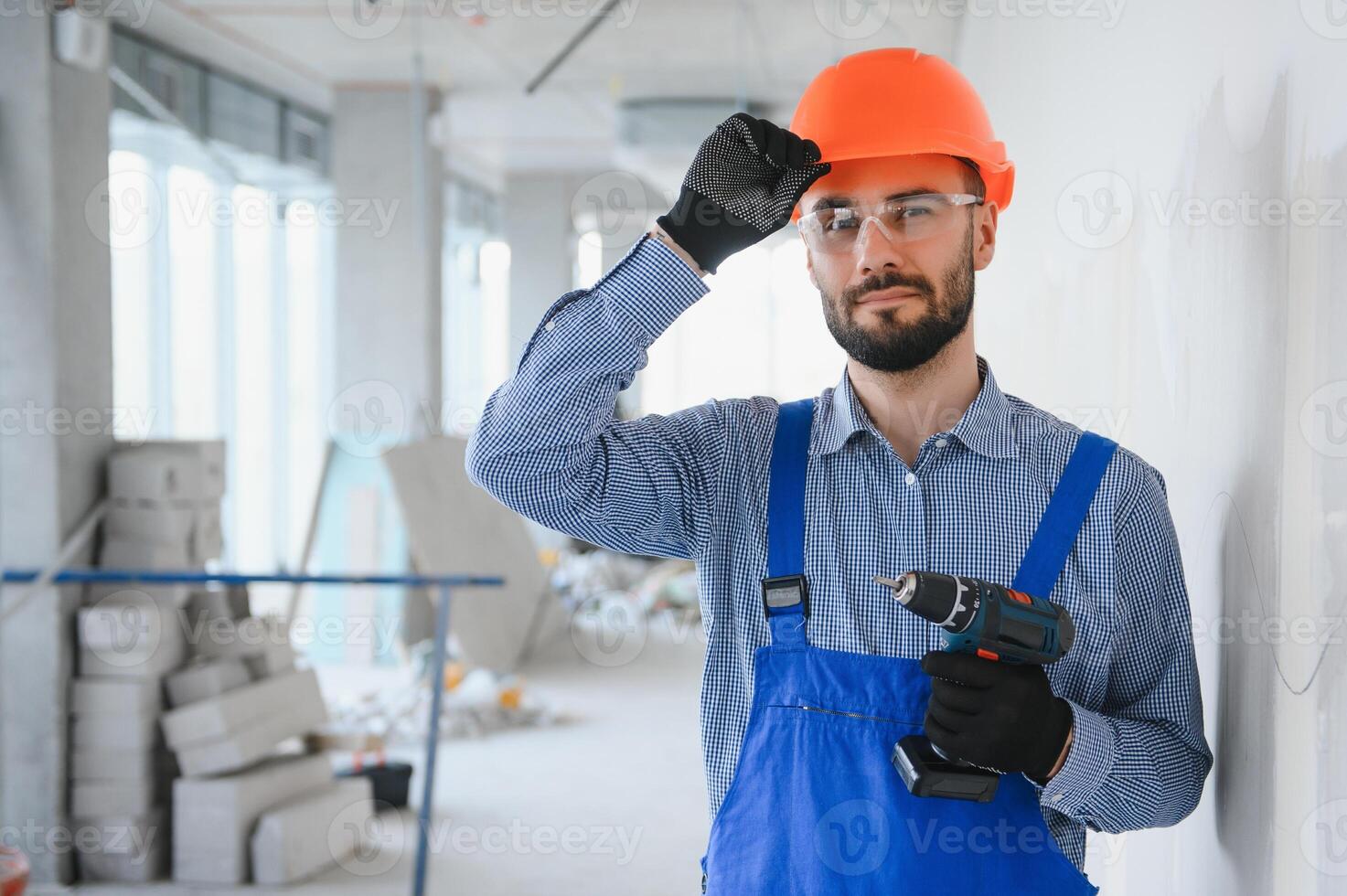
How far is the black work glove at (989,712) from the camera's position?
1.19 metres

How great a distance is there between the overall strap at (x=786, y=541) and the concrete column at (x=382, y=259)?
7043 millimetres

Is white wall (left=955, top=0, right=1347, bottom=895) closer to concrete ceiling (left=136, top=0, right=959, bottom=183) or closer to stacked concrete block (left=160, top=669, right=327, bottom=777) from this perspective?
stacked concrete block (left=160, top=669, right=327, bottom=777)

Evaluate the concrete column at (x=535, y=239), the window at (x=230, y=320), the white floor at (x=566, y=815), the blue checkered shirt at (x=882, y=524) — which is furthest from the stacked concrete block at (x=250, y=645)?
the concrete column at (x=535, y=239)

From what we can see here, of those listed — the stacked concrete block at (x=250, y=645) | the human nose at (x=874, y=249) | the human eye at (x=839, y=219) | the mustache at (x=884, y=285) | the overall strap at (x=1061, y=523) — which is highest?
the human eye at (x=839, y=219)

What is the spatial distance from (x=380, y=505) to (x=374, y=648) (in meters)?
0.91

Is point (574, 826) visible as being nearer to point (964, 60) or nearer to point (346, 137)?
point (964, 60)

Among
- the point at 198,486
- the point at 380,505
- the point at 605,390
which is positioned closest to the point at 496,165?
the point at 380,505

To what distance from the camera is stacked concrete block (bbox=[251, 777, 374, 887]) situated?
13.1ft

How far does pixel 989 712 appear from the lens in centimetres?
119

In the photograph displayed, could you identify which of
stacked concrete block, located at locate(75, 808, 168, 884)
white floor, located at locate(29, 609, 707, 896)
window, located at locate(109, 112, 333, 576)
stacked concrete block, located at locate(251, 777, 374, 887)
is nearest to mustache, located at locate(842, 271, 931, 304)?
white floor, located at locate(29, 609, 707, 896)

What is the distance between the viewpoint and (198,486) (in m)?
4.50

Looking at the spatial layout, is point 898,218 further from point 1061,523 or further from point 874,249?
point 1061,523

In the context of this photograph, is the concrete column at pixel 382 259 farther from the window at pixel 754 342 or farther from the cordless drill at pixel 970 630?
the cordless drill at pixel 970 630

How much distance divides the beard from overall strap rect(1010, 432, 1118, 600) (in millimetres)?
214
